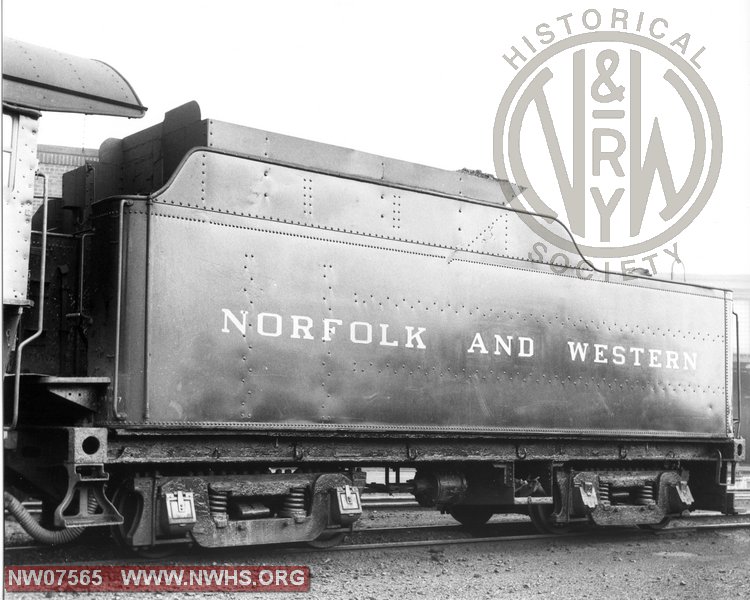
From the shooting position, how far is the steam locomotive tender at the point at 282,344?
6188mm

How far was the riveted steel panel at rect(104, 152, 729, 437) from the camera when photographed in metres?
6.46

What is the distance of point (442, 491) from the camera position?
8.14 metres

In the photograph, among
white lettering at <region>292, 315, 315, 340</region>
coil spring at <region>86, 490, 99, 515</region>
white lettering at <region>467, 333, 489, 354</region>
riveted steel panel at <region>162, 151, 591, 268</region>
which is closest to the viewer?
coil spring at <region>86, 490, 99, 515</region>

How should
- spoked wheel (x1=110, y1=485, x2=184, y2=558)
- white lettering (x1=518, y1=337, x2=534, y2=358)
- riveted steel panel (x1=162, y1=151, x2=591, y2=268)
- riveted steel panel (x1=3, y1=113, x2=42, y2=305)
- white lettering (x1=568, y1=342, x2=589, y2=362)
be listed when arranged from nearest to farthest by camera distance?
riveted steel panel (x1=3, y1=113, x2=42, y2=305)
spoked wheel (x1=110, y1=485, x2=184, y2=558)
riveted steel panel (x1=162, y1=151, x2=591, y2=268)
white lettering (x1=518, y1=337, x2=534, y2=358)
white lettering (x1=568, y1=342, x2=589, y2=362)

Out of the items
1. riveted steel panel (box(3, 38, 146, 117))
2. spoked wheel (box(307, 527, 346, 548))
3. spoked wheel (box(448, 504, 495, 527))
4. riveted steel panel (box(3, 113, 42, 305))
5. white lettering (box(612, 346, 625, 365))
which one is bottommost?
spoked wheel (box(448, 504, 495, 527))

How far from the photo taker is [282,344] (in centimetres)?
687

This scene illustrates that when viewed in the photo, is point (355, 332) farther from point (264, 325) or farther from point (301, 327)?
point (264, 325)

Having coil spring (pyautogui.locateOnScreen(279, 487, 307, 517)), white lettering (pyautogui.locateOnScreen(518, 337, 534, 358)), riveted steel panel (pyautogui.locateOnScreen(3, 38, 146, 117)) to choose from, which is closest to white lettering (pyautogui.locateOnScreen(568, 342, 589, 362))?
white lettering (pyautogui.locateOnScreen(518, 337, 534, 358))

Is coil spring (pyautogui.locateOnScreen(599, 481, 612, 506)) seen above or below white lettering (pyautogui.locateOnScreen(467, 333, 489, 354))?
below

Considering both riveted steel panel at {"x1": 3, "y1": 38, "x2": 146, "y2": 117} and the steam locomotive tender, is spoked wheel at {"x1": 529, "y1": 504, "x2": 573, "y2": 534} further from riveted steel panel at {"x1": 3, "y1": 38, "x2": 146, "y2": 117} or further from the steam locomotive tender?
riveted steel panel at {"x1": 3, "y1": 38, "x2": 146, "y2": 117}

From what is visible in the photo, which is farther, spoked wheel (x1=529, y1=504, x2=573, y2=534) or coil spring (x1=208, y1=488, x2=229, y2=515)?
spoked wheel (x1=529, y1=504, x2=573, y2=534)

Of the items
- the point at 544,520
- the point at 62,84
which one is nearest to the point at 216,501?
the point at 62,84

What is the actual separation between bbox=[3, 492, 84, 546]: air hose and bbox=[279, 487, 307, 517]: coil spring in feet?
5.26

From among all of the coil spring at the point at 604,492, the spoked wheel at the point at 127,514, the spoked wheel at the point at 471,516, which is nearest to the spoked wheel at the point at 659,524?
the coil spring at the point at 604,492
